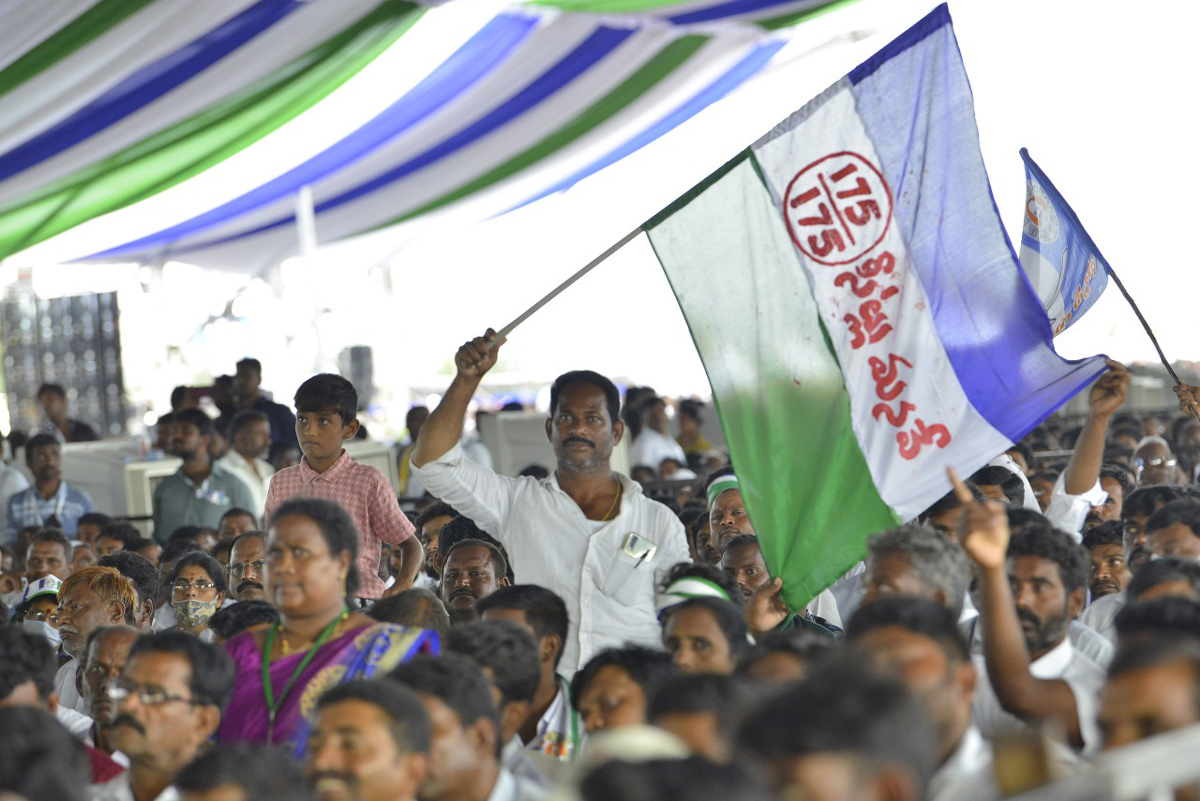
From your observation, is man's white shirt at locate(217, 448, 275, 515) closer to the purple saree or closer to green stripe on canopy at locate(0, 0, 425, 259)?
green stripe on canopy at locate(0, 0, 425, 259)

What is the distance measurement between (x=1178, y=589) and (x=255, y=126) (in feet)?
24.6

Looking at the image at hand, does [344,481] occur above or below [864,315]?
below

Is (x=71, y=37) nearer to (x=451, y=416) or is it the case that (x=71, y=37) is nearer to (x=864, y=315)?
(x=451, y=416)

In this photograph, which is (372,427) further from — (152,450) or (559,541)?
(559,541)

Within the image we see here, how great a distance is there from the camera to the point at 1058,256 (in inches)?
207

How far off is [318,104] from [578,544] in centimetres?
642

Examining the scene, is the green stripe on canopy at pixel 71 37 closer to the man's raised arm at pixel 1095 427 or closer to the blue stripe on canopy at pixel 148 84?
the blue stripe on canopy at pixel 148 84

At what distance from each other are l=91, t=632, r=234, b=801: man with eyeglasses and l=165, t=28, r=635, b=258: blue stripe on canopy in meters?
7.40

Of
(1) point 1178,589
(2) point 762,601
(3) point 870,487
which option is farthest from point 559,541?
(1) point 1178,589

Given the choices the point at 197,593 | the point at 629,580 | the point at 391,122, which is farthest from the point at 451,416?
the point at 391,122

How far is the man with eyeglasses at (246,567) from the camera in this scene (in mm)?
5238

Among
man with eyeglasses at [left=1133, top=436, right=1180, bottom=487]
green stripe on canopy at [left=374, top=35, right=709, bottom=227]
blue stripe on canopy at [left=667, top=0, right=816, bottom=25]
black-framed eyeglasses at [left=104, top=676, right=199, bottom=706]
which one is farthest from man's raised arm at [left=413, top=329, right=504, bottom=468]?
green stripe on canopy at [left=374, top=35, right=709, bottom=227]

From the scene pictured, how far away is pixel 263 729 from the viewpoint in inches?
127

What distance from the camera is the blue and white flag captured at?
5133 mm
